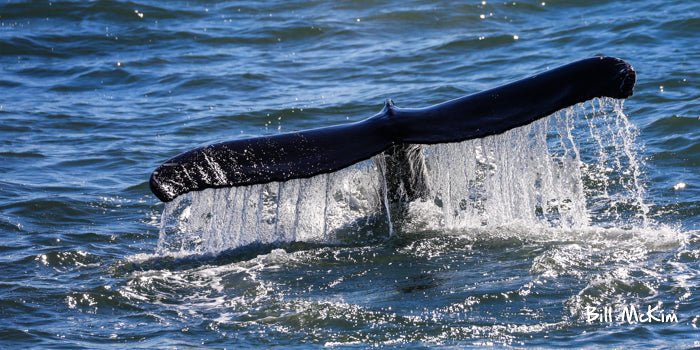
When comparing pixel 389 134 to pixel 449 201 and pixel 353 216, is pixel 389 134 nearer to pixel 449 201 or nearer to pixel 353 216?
pixel 449 201

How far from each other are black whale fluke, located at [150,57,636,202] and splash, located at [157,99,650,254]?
13cm

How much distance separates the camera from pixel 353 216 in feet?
23.4

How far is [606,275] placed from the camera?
5301 mm

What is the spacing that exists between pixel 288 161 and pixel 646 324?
7.50 feet

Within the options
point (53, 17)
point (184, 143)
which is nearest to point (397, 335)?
point (184, 143)

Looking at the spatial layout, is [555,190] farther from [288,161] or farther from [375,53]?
[375,53]
